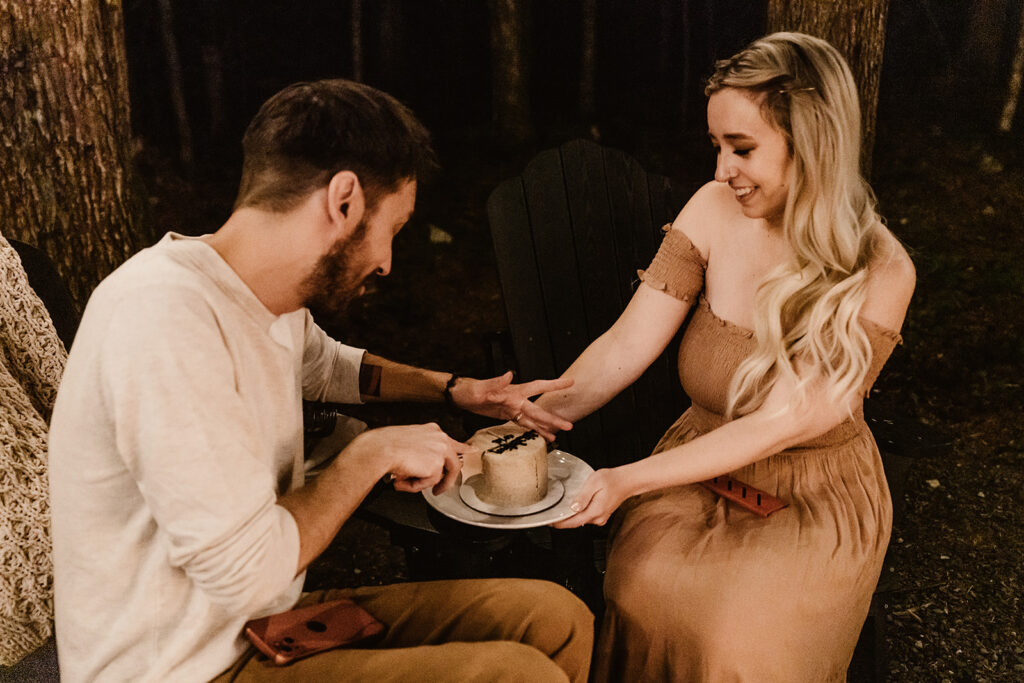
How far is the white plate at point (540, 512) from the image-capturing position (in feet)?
6.16

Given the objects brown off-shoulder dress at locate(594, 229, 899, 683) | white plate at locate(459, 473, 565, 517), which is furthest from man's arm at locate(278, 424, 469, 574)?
brown off-shoulder dress at locate(594, 229, 899, 683)

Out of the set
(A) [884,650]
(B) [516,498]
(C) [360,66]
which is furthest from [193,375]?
(C) [360,66]

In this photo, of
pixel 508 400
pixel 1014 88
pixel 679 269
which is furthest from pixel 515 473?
pixel 1014 88

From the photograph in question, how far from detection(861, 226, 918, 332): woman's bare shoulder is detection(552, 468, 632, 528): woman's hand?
2.68ft

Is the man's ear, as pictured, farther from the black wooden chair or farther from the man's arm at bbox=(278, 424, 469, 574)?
the black wooden chair

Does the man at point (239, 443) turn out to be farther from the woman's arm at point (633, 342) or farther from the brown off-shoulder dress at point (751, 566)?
the woman's arm at point (633, 342)

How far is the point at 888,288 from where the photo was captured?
2.28m

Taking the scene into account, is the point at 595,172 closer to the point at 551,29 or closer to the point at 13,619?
the point at 13,619

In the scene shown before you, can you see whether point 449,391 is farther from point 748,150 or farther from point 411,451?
point 748,150

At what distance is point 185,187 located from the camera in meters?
6.20

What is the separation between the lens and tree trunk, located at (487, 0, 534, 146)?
249 inches

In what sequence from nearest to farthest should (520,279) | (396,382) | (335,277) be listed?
(335,277) < (396,382) < (520,279)

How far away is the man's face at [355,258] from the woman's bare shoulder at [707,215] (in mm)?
1139

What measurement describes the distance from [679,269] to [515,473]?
1.02 meters
